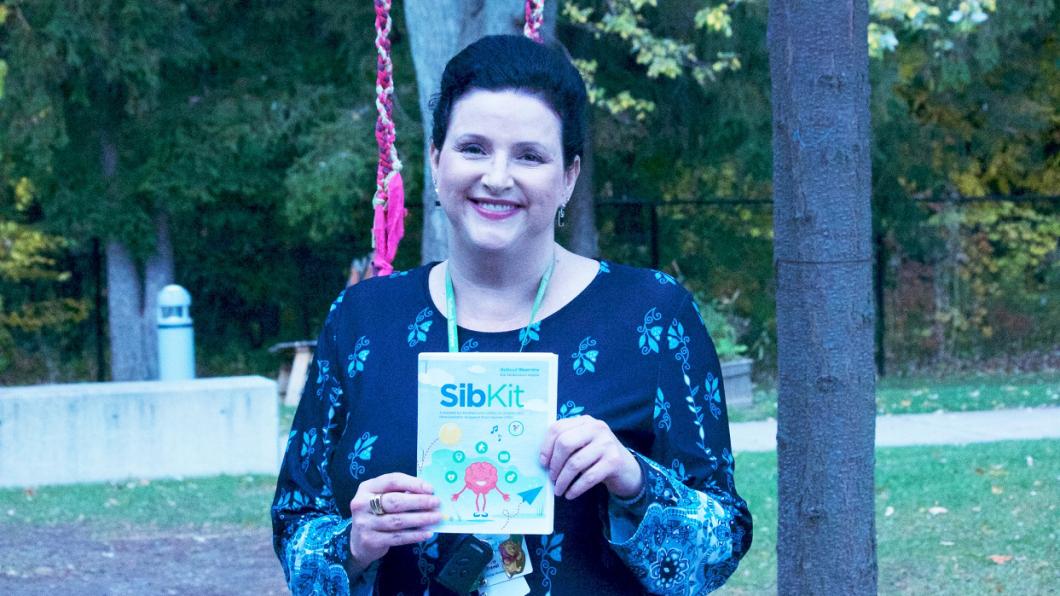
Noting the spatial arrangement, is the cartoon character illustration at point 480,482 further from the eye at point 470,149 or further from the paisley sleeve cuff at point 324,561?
the eye at point 470,149

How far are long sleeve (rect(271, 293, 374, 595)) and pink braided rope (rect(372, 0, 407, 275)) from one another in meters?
1.66

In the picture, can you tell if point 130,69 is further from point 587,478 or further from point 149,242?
point 587,478

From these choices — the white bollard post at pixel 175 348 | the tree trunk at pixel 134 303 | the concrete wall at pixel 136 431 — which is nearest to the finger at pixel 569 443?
the concrete wall at pixel 136 431

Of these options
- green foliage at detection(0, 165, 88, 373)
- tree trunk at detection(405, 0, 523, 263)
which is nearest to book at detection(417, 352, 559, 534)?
tree trunk at detection(405, 0, 523, 263)

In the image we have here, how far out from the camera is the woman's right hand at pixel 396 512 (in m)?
2.16

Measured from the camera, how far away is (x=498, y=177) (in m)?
2.32

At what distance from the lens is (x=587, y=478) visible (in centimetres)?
215

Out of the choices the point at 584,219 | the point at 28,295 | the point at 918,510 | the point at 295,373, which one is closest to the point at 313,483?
the point at 918,510

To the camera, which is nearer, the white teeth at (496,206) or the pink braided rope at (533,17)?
the white teeth at (496,206)

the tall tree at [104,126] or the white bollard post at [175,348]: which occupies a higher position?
the tall tree at [104,126]

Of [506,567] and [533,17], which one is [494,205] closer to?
[506,567]

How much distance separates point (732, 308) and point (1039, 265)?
4.34 m

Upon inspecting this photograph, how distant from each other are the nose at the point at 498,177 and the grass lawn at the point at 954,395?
10.4 meters

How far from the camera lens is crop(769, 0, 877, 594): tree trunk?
3.25 m
